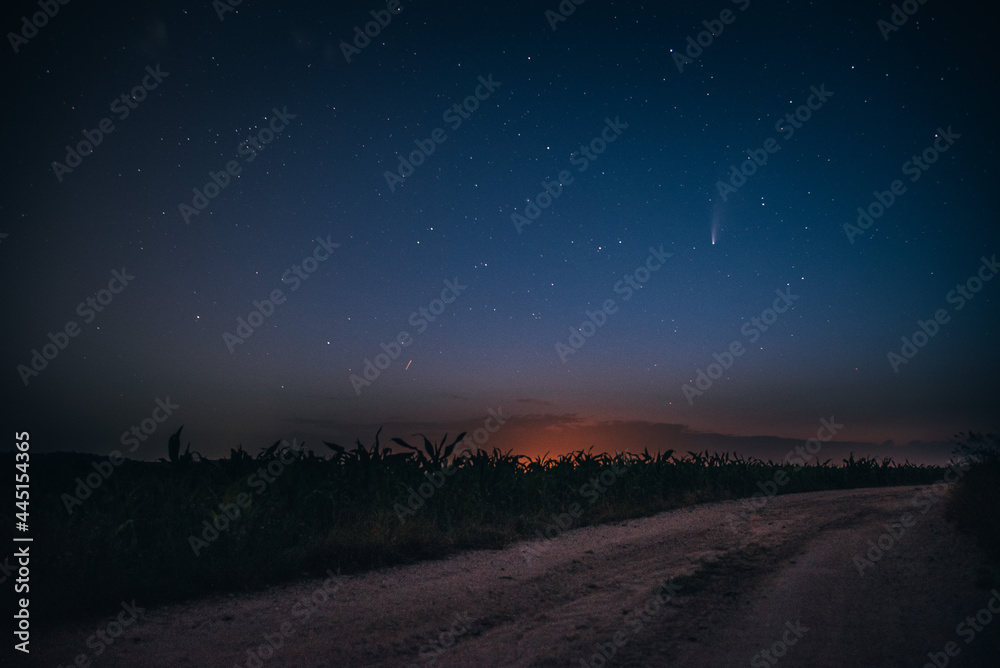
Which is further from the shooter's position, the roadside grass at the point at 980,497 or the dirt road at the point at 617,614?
the roadside grass at the point at 980,497

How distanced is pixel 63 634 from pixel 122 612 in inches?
19.4

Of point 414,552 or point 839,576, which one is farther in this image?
point 414,552

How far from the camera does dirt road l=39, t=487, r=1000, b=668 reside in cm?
360

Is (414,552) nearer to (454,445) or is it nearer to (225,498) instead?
(225,498)

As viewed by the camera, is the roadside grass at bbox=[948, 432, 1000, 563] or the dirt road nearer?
the dirt road

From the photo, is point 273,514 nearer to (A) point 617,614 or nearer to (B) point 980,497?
(A) point 617,614

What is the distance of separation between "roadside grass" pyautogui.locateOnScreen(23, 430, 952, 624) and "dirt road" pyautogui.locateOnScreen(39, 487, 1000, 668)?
49 cm

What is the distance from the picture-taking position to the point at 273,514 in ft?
22.9

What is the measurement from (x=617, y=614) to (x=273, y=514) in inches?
203

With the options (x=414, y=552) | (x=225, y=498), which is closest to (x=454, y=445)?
(x=414, y=552)

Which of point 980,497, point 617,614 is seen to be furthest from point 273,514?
point 980,497

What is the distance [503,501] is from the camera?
10.0 metres

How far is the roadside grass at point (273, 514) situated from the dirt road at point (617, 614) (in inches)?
19.2

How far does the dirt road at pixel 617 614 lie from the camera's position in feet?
11.8
